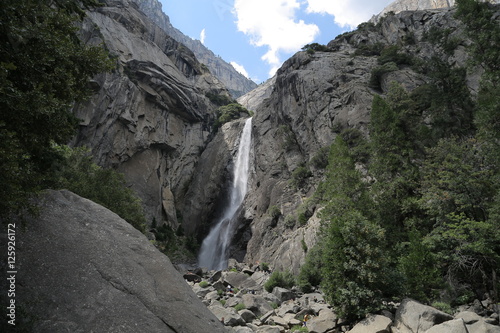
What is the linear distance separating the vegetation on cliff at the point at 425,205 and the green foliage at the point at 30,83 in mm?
11658

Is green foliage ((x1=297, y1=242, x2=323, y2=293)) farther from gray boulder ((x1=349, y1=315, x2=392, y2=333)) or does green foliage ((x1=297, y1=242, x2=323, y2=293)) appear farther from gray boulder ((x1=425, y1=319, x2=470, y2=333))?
gray boulder ((x1=425, y1=319, x2=470, y2=333))

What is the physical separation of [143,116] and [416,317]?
1898 inches

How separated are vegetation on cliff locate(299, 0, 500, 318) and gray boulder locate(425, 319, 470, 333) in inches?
113

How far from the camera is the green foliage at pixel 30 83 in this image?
5.51m

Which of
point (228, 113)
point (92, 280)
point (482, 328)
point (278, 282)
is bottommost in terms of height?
point (278, 282)

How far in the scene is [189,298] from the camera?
772cm

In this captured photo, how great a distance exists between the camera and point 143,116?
164 ft

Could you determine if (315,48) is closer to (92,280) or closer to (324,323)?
(324,323)

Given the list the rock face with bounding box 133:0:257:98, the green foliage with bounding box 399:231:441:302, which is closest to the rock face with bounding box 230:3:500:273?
the green foliage with bounding box 399:231:441:302

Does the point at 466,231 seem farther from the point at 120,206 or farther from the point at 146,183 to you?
the point at 146,183

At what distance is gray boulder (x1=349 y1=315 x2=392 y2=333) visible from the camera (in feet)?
34.2

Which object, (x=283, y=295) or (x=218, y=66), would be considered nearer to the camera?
(x=283, y=295)

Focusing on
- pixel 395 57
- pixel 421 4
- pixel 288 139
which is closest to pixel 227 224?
pixel 288 139

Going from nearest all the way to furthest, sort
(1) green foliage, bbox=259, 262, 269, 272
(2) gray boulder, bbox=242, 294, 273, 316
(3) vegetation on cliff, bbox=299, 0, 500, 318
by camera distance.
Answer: (3) vegetation on cliff, bbox=299, 0, 500, 318 → (2) gray boulder, bbox=242, 294, 273, 316 → (1) green foliage, bbox=259, 262, 269, 272
